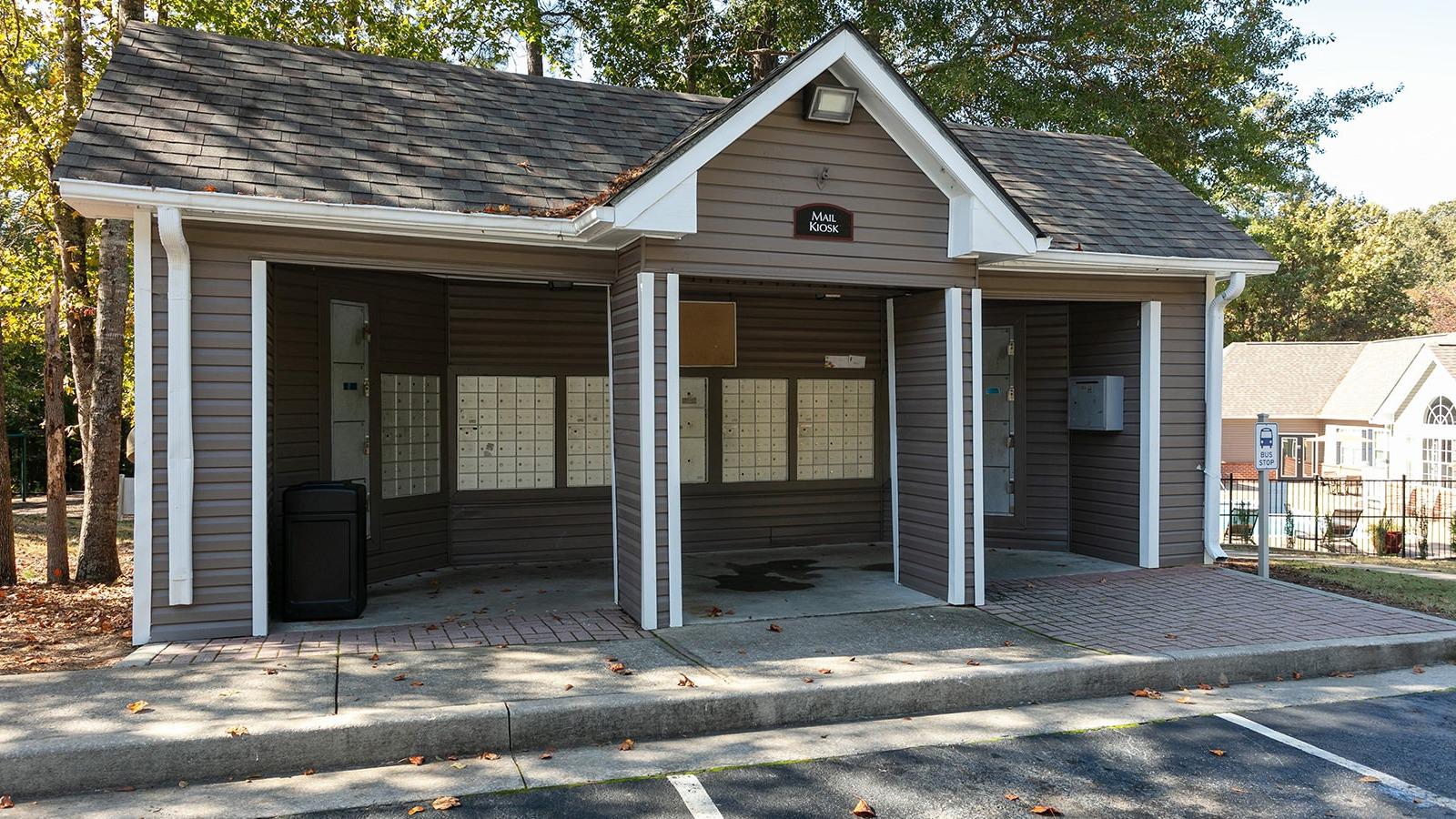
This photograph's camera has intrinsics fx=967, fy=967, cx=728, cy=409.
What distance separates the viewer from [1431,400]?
26.6 metres

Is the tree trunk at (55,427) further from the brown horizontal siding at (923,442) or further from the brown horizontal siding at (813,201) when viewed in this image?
the brown horizontal siding at (923,442)

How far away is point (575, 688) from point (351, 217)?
3.66 m

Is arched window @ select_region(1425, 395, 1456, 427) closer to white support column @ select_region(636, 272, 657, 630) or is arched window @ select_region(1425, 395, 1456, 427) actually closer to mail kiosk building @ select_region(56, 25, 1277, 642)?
mail kiosk building @ select_region(56, 25, 1277, 642)

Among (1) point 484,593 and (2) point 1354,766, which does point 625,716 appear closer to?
(1) point 484,593

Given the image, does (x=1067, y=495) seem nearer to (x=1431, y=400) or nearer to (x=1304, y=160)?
(x=1304, y=160)

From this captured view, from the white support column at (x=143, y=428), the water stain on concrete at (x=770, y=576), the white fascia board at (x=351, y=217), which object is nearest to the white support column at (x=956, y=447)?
the water stain on concrete at (x=770, y=576)

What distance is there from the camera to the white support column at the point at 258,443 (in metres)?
6.82

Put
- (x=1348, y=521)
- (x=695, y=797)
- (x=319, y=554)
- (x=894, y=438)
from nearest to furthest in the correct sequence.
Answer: (x=695, y=797), (x=319, y=554), (x=894, y=438), (x=1348, y=521)

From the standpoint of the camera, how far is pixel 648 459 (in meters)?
7.19

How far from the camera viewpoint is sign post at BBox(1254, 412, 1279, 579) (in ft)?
29.9

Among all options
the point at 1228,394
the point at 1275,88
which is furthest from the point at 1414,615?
the point at 1228,394

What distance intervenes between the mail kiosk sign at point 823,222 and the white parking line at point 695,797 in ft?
14.2

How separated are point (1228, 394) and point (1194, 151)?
18561 millimetres

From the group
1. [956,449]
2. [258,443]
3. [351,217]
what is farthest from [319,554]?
[956,449]
